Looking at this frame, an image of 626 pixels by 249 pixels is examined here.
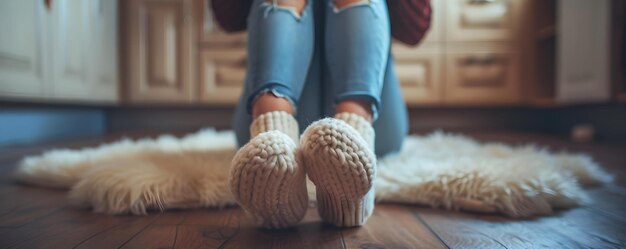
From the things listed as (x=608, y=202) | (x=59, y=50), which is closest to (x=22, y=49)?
(x=59, y=50)

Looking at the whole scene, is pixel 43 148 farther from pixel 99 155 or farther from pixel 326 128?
pixel 326 128

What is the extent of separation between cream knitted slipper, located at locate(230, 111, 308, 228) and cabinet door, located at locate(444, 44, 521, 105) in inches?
70.5

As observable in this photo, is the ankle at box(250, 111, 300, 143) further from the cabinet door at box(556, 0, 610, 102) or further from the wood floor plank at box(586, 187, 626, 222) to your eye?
the cabinet door at box(556, 0, 610, 102)

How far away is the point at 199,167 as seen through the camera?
702 mm

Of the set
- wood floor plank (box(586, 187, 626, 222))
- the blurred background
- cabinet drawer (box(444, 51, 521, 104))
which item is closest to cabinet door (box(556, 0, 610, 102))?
the blurred background

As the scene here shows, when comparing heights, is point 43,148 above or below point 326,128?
below

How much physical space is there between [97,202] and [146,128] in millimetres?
1852

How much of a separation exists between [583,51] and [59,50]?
1877 mm

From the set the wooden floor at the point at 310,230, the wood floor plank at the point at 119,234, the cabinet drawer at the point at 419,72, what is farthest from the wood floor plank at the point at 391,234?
the cabinet drawer at the point at 419,72

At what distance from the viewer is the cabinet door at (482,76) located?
82.0 inches

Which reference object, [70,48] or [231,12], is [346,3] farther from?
[70,48]

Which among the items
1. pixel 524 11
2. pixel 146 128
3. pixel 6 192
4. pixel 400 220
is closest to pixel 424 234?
pixel 400 220

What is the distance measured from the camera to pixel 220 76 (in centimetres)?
212

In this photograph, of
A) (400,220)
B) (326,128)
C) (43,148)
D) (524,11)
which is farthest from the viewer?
(524,11)
